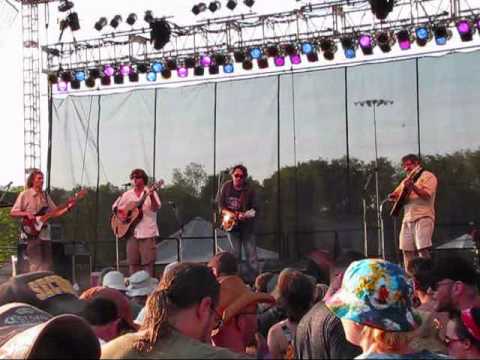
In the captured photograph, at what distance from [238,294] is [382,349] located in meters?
1.21

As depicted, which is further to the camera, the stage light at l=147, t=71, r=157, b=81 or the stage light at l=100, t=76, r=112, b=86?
the stage light at l=100, t=76, r=112, b=86

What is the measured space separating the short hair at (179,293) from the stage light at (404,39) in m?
10.5

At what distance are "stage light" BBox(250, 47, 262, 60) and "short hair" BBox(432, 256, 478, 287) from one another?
9844mm

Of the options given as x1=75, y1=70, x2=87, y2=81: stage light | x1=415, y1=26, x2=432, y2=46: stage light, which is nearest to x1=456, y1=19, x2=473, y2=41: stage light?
x1=415, y1=26, x2=432, y2=46: stage light

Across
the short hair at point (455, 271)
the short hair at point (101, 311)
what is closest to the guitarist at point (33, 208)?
the short hair at point (455, 271)

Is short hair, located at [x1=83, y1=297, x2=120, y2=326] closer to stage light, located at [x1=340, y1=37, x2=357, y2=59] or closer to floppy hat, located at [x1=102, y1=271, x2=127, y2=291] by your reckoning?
floppy hat, located at [x1=102, y1=271, x2=127, y2=291]

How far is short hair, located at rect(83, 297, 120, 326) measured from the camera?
3.46 metres

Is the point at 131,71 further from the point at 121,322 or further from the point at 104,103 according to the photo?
the point at 121,322

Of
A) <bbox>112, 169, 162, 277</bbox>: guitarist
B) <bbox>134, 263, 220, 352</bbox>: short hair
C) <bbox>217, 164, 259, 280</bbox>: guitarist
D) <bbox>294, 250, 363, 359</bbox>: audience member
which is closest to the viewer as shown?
<bbox>134, 263, 220, 352</bbox>: short hair

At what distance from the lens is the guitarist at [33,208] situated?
1108cm

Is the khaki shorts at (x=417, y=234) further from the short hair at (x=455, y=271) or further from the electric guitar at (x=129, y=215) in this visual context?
the short hair at (x=455, y=271)

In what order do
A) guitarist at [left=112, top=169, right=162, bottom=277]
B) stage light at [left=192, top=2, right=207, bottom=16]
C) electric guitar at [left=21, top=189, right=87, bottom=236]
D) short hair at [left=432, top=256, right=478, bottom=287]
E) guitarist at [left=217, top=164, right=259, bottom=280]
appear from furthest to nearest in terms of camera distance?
stage light at [left=192, top=2, right=207, bottom=16] < electric guitar at [left=21, top=189, right=87, bottom=236] < guitarist at [left=112, top=169, right=162, bottom=277] < guitarist at [left=217, top=164, right=259, bottom=280] < short hair at [left=432, top=256, right=478, bottom=287]

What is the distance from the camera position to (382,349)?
2547 millimetres

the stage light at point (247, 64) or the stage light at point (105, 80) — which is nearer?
the stage light at point (247, 64)
